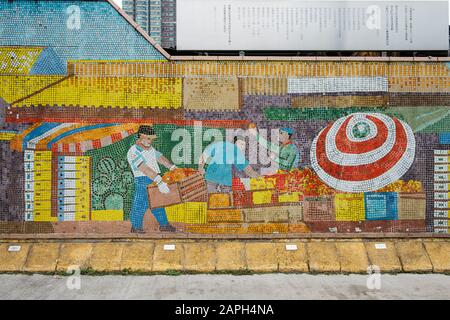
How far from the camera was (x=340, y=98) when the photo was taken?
868cm

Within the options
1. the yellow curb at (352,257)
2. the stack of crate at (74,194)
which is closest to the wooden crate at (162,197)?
the stack of crate at (74,194)

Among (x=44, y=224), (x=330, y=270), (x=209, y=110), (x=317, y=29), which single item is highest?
(x=317, y=29)

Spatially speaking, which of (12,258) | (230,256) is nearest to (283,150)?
(230,256)

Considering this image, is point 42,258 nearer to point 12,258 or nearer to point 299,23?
point 12,258

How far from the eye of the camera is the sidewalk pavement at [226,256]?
26.6ft

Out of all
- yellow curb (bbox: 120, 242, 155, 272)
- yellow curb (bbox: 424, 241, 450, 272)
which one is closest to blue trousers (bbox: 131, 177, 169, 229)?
yellow curb (bbox: 120, 242, 155, 272)

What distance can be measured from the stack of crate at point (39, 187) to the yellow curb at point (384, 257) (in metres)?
6.02

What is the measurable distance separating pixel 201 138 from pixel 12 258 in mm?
4091

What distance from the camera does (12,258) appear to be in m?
8.15

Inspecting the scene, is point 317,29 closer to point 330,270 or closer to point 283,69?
point 283,69

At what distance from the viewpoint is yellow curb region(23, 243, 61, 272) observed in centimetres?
803

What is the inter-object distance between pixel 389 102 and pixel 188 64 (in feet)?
13.0

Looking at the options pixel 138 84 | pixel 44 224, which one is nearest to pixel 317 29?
pixel 138 84

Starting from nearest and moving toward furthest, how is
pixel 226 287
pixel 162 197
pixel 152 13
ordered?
pixel 226 287 → pixel 162 197 → pixel 152 13
